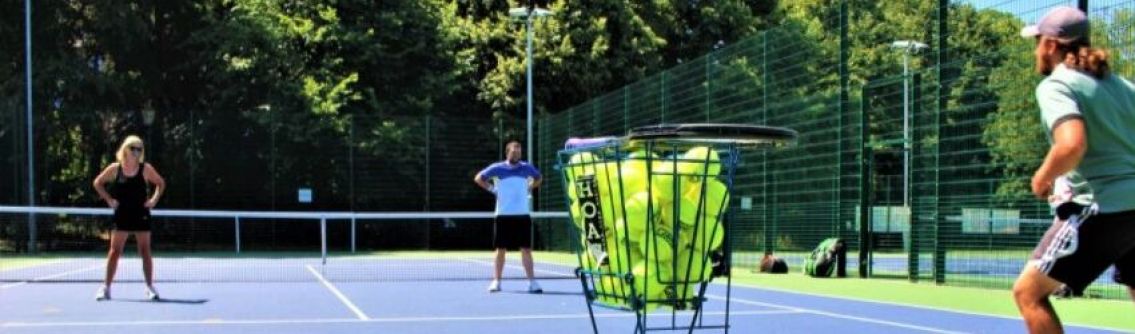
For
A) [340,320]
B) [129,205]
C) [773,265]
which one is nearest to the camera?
[340,320]

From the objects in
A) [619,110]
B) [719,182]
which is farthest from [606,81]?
[719,182]

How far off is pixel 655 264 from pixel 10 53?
26264 millimetres

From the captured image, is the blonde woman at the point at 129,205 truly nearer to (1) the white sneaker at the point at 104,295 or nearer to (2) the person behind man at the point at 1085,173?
(1) the white sneaker at the point at 104,295

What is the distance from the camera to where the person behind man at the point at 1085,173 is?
Result: 388 cm

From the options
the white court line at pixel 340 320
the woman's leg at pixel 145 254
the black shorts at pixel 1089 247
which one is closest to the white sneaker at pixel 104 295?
the woman's leg at pixel 145 254

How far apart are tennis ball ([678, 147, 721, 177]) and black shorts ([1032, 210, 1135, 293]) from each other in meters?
1.18

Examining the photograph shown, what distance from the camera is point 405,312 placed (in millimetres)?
8828

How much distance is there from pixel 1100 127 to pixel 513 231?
7971mm

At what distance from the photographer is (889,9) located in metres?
40.3

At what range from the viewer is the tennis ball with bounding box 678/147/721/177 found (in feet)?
12.9

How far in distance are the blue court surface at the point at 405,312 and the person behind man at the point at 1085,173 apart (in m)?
2.31

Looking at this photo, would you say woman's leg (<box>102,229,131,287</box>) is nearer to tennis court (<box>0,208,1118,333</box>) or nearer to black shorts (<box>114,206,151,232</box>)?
black shorts (<box>114,206,151,232</box>)

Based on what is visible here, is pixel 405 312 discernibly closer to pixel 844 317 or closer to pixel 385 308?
pixel 385 308

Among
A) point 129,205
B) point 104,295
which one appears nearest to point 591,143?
point 129,205
